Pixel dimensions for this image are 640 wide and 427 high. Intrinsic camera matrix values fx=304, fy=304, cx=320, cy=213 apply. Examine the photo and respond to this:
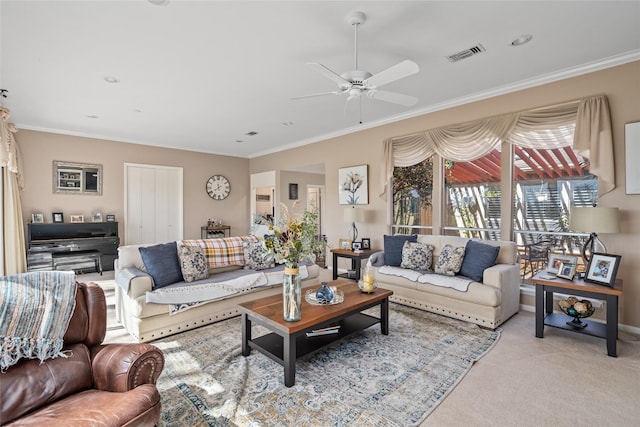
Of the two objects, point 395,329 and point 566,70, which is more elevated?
point 566,70

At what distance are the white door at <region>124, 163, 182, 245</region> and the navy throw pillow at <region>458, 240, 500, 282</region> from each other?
20.7ft

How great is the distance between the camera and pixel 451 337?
9.82 feet

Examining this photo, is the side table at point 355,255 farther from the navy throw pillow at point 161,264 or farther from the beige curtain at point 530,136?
the navy throw pillow at point 161,264

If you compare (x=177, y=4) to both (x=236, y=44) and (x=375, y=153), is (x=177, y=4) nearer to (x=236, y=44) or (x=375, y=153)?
(x=236, y=44)

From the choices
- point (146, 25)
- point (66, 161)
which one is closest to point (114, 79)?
point (146, 25)

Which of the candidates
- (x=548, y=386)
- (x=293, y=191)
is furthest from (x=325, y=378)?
(x=293, y=191)

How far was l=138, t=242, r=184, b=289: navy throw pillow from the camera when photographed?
10.5ft

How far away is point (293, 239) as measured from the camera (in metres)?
2.35

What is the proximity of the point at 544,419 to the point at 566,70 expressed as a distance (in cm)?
348

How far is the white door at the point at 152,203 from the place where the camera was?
6637 millimetres

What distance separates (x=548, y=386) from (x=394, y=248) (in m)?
2.33

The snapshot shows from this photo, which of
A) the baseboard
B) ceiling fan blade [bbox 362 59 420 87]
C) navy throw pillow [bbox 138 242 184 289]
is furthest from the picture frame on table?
the baseboard

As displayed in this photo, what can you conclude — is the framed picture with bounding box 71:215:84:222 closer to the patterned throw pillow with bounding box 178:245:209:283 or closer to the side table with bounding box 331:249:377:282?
the patterned throw pillow with bounding box 178:245:209:283

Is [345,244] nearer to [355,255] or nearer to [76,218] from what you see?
[355,255]
